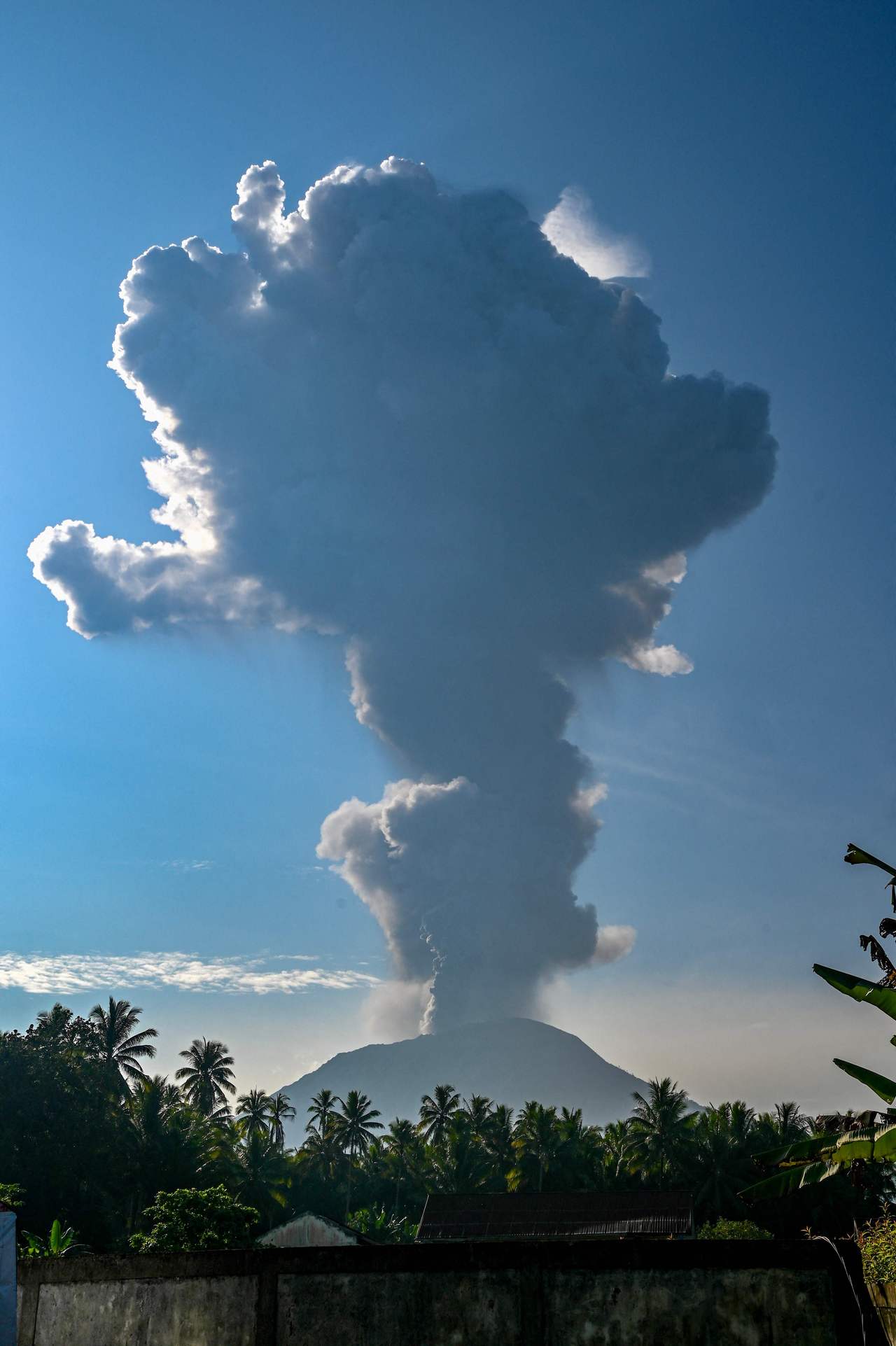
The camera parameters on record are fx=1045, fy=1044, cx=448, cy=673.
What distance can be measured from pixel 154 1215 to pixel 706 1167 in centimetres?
3249

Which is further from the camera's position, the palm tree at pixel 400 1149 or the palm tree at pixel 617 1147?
the palm tree at pixel 400 1149

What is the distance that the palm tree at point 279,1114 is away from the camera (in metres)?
75.9

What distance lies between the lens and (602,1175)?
61.8 metres

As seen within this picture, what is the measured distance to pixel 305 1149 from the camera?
73688mm

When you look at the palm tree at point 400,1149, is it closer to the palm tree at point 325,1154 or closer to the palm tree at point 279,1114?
the palm tree at point 325,1154

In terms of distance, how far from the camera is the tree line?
160ft

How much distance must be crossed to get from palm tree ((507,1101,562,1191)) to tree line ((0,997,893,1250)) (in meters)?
0.09

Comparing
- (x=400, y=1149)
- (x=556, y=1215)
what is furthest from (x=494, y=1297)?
(x=400, y=1149)

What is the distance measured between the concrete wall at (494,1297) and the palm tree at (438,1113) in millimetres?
73698

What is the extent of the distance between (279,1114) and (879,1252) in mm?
77972

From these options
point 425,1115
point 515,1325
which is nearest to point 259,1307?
point 515,1325

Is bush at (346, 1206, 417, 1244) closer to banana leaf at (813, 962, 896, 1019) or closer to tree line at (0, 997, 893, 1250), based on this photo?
tree line at (0, 997, 893, 1250)

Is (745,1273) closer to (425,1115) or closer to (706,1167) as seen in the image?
(706,1167)

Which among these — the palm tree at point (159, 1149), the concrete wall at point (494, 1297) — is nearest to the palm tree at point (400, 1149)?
the palm tree at point (159, 1149)
